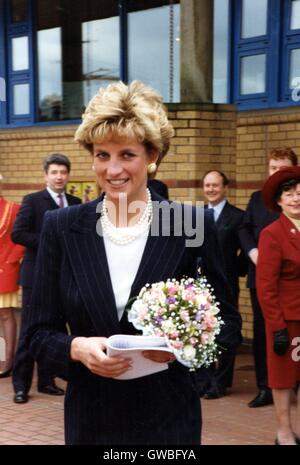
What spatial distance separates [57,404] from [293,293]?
2.41 metres

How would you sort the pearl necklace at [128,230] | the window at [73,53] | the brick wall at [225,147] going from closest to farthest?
the pearl necklace at [128,230] → the brick wall at [225,147] → the window at [73,53]

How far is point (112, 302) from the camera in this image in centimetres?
270

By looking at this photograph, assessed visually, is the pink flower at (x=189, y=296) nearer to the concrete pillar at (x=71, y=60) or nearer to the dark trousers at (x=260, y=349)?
the dark trousers at (x=260, y=349)

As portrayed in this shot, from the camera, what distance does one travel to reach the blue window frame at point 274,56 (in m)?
8.34

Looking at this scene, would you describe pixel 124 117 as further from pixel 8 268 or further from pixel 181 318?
pixel 8 268

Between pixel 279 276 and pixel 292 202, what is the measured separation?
20.2 inches

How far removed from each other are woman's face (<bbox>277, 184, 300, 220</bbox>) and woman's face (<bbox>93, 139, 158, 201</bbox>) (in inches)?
116

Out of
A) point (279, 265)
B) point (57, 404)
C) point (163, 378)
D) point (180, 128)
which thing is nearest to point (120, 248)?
point (163, 378)

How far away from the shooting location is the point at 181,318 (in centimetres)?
254

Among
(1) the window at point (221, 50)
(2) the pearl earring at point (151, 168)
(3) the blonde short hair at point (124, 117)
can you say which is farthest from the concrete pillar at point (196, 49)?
(3) the blonde short hair at point (124, 117)

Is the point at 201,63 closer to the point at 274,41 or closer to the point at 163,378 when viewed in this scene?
the point at 274,41

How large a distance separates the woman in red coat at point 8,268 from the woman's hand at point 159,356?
5208 millimetres

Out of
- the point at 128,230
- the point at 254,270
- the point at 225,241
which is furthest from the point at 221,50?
the point at 128,230

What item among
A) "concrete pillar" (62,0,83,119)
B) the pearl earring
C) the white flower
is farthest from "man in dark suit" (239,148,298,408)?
"concrete pillar" (62,0,83,119)
